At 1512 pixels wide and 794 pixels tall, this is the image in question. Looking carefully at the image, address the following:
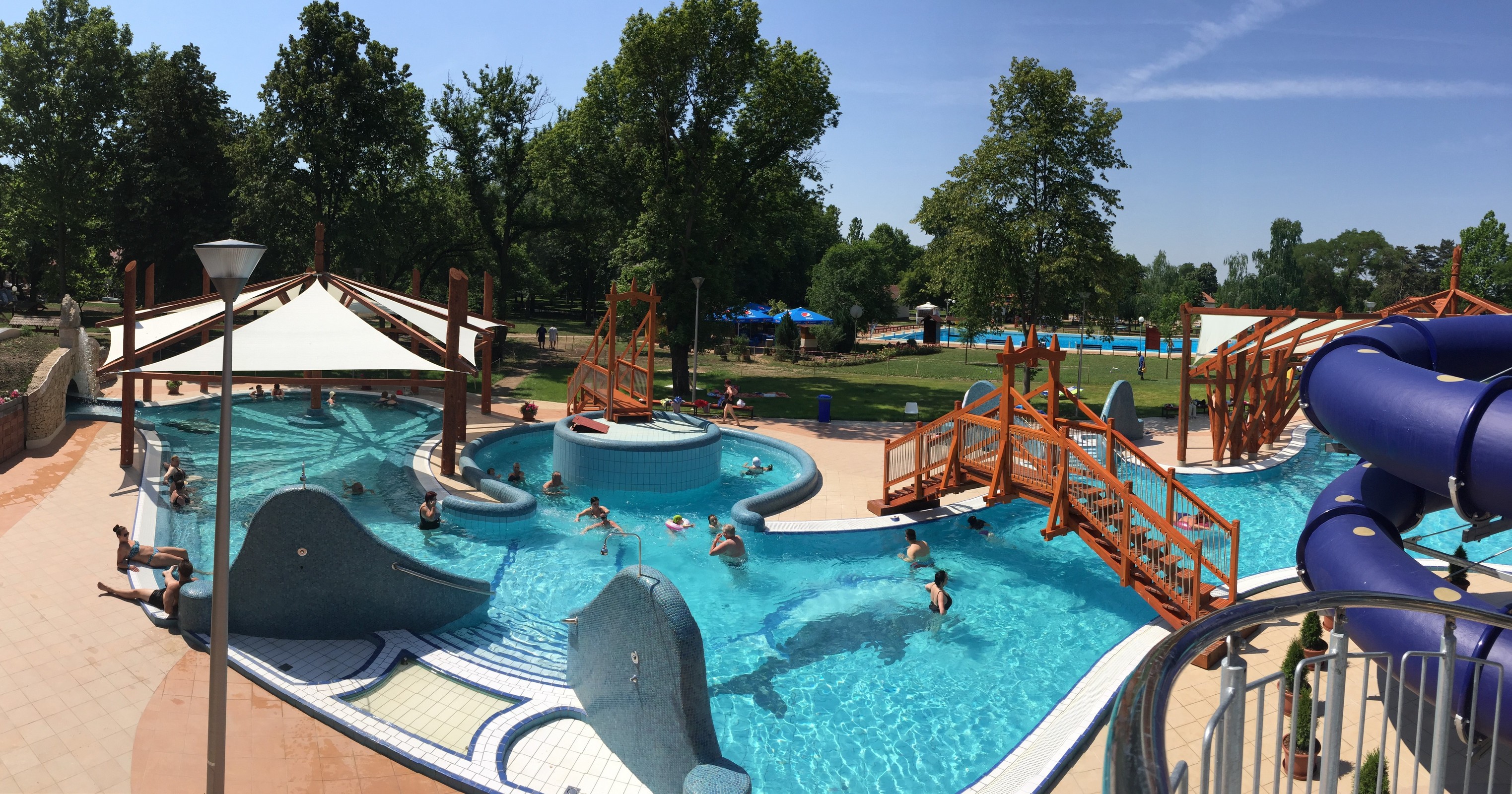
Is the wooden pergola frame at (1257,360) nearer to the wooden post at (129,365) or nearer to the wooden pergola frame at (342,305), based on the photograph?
the wooden pergola frame at (342,305)

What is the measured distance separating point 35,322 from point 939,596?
4406 centimetres

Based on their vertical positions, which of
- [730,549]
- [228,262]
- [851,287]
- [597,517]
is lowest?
[730,549]

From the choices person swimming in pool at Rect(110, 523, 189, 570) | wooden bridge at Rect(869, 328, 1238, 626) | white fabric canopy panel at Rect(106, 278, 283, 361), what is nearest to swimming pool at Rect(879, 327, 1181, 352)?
wooden bridge at Rect(869, 328, 1238, 626)

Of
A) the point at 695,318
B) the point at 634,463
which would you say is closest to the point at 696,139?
the point at 695,318

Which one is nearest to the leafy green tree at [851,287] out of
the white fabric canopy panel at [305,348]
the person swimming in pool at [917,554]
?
the white fabric canopy panel at [305,348]

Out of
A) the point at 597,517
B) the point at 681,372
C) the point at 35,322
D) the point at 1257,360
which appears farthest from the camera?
the point at 35,322

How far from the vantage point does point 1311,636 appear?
789 centimetres

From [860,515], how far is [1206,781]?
12861 mm

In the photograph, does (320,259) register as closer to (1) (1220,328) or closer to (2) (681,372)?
(2) (681,372)

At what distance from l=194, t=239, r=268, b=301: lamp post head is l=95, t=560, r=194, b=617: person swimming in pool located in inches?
208

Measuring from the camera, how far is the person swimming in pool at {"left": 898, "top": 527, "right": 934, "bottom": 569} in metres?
13.4

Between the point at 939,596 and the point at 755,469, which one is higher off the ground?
the point at 755,469

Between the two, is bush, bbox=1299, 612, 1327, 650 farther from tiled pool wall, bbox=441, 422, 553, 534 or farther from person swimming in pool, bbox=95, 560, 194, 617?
person swimming in pool, bbox=95, 560, 194, 617

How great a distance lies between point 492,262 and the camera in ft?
127
